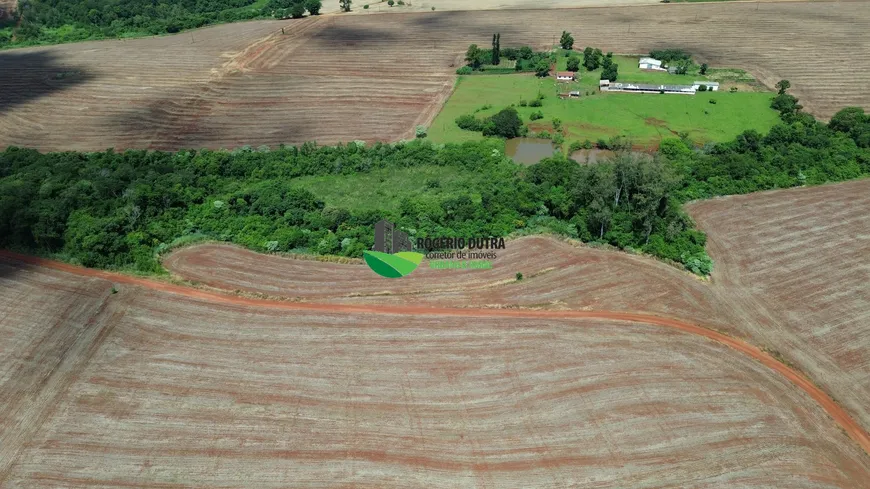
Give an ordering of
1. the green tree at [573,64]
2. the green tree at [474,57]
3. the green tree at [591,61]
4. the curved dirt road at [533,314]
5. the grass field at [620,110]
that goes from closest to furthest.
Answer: the curved dirt road at [533,314]
the grass field at [620,110]
the green tree at [573,64]
the green tree at [591,61]
the green tree at [474,57]

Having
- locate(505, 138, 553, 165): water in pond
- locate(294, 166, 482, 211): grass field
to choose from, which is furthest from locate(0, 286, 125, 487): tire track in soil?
locate(505, 138, 553, 165): water in pond

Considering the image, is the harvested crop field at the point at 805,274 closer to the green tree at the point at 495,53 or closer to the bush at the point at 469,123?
the bush at the point at 469,123

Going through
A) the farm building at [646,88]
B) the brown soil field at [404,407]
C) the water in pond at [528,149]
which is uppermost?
the farm building at [646,88]

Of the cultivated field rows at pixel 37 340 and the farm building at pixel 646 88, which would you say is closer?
the cultivated field rows at pixel 37 340

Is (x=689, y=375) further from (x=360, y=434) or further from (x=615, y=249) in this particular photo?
(x=360, y=434)

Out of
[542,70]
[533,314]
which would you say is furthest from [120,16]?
[533,314]

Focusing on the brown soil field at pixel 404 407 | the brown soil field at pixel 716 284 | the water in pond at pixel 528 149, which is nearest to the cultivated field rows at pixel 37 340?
the brown soil field at pixel 404 407
